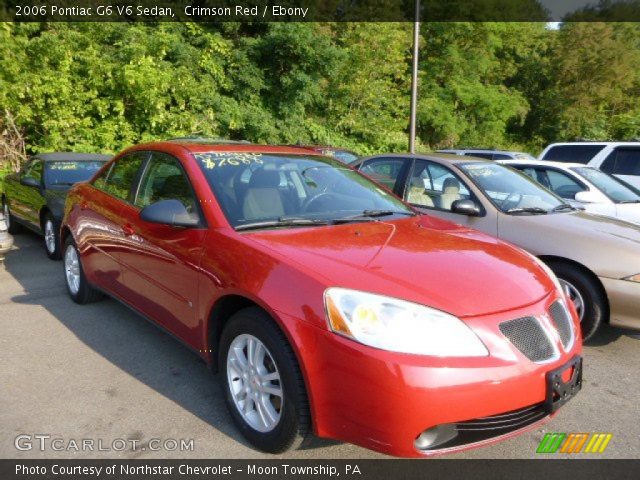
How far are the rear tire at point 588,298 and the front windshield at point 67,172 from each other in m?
5.94

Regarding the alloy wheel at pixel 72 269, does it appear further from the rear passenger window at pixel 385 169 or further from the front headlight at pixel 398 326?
the front headlight at pixel 398 326

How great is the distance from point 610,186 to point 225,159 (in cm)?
601

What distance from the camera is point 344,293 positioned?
7.59ft

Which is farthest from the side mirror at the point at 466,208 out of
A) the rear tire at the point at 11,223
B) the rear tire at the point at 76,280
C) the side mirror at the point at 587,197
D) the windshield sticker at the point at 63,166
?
the rear tire at the point at 11,223

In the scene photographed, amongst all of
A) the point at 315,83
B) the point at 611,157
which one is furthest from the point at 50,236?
the point at 315,83

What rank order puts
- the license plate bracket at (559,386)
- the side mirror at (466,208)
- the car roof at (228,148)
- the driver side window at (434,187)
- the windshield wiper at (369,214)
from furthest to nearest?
the driver side window at (434,187) < the side mirror at (466,208) < the car roof at (228,148) < the windshield wiper at (369,214) < the license plate bracket at (559,386)

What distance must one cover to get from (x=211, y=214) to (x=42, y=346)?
81.0 inches

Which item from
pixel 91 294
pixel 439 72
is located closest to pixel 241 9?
pixel 439 72

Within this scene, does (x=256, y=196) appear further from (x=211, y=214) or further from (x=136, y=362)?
(x=136, y=362)

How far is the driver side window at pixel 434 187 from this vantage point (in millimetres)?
5270

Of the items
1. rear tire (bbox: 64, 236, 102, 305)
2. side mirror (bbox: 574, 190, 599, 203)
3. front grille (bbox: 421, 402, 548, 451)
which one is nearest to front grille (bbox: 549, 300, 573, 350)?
front grille (bbox: 421, 402, 548, 451)

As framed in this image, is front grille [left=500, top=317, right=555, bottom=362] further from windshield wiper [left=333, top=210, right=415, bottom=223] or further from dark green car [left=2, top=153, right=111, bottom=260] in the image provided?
dark green car [left=2, top=153, right=111, bottom=260]

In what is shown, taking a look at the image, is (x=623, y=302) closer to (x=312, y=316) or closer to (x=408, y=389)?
(x=408, y=389)

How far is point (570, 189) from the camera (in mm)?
7160
